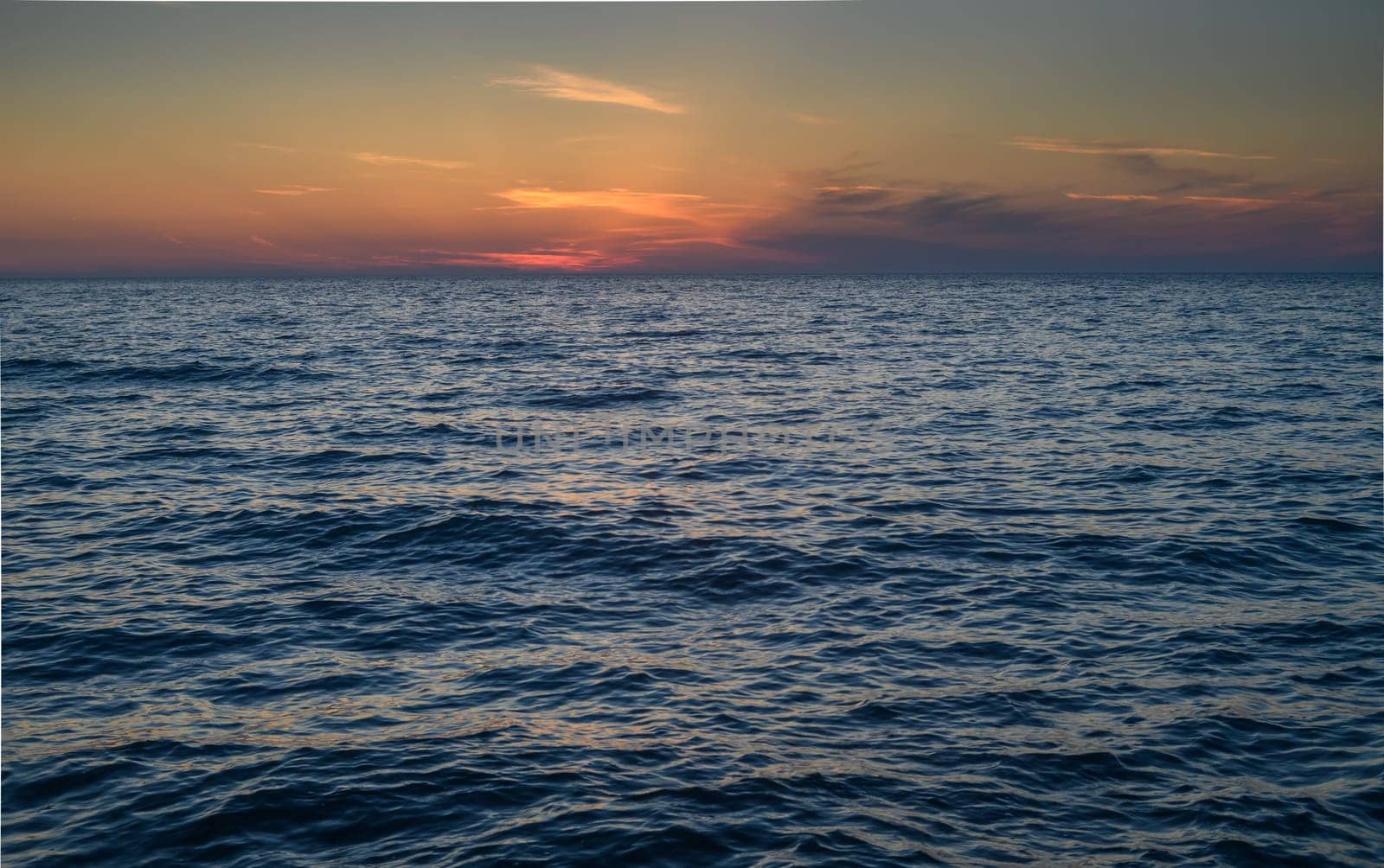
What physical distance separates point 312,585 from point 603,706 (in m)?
9.35

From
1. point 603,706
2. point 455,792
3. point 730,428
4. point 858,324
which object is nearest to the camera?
point 455,792

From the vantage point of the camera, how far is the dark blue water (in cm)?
1202

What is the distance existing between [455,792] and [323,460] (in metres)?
23.1

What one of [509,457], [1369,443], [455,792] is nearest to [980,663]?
[455,792]

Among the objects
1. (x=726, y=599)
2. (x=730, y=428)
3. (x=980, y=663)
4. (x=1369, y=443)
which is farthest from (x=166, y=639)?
(x=1369, y=443)

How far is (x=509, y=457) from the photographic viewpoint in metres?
34.4

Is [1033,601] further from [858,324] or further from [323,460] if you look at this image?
[858,324]

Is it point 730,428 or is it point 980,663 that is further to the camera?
point 730,428

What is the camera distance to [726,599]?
20.0 metres

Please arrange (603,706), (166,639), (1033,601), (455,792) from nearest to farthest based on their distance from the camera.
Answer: (455,792) < (603,706) < (166,639) < (1033,601)

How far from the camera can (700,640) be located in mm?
17891

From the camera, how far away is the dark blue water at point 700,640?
39.4 feet

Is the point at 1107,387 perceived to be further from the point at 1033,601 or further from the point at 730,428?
the point at 1033,601

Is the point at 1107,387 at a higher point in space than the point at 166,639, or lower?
higher
